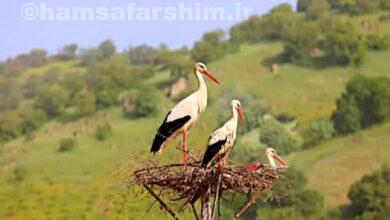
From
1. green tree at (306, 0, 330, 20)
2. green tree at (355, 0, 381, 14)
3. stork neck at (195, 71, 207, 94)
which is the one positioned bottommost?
green tree at (306, 0, 330, 20)

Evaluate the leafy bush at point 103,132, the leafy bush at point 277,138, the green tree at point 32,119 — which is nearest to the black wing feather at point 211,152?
the leafy bush at point 277,138

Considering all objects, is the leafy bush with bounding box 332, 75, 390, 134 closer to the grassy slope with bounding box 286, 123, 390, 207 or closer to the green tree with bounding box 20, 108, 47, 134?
the grassy slope with bounding box 286, 123, 390, 207

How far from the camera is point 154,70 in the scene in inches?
4936

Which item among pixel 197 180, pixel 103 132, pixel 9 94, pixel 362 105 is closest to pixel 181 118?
pixel 197 180

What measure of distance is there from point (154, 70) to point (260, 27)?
1477 cm

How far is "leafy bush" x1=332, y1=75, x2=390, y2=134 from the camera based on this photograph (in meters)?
82.7

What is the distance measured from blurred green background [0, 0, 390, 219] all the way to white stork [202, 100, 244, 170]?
3785cm

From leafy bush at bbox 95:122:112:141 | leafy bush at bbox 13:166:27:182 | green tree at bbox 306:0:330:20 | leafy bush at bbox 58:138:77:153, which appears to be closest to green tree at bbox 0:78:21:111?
leafy bush at bbox 95:122:112:141

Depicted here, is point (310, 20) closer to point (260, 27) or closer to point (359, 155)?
point (260, 27)

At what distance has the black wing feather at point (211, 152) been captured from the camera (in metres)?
10.2

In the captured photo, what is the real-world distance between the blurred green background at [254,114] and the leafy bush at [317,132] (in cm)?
8

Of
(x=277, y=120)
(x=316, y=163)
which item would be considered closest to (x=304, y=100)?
(x=277, y=120)

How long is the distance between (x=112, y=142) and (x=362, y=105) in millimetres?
23219

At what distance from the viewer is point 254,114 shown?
8912cm
